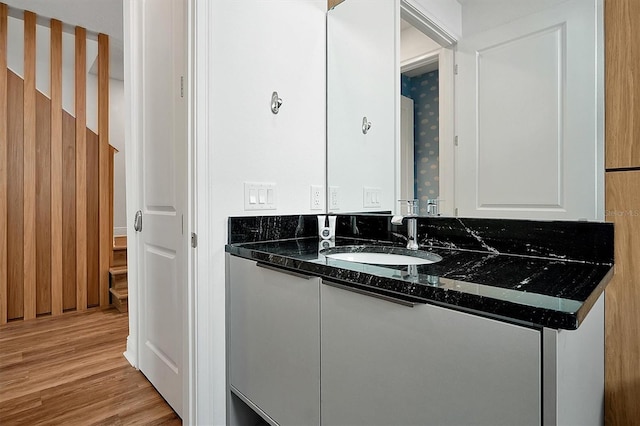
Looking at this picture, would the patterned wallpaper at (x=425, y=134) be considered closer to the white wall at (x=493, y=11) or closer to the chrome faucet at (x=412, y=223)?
the chrome faucet at (x=412, y=223)

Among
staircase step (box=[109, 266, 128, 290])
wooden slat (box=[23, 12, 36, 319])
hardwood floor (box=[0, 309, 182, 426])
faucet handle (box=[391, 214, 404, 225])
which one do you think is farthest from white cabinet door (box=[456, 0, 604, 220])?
wooden slat (box=[23, 12, 36, 319])

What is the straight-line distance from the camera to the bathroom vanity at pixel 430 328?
2.10 feet

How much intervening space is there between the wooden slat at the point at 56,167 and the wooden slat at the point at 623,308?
3.64m

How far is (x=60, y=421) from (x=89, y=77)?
14.0 feet

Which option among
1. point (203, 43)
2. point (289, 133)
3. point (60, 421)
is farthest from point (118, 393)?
point (203, 43)

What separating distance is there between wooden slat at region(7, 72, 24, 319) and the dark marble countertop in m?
2.72

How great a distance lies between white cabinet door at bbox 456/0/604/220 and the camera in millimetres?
1064

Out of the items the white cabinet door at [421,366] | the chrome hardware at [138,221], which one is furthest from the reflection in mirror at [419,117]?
the chrome hardware at [138,221]

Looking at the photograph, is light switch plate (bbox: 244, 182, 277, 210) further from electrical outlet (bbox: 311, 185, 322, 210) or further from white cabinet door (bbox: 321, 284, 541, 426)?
white cabinet door (bbox: 321, 284, 541, 426)

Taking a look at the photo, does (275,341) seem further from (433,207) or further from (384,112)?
(384,112)

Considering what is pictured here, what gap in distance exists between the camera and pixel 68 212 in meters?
3.06

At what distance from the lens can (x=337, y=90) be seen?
1797 millimetres

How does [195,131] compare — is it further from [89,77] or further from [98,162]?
[89,77]

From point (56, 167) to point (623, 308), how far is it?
3.73 meters
